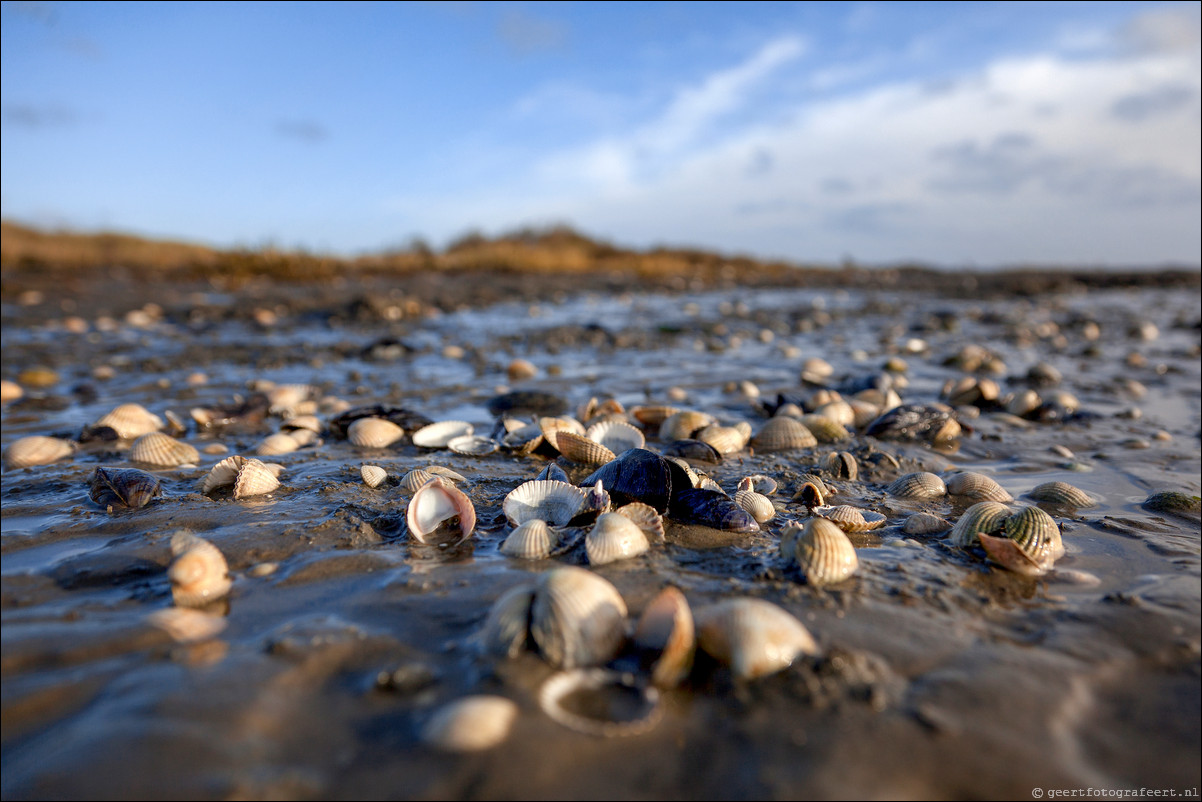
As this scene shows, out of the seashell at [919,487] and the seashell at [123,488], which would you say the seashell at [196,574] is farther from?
the seashell at [919,487]

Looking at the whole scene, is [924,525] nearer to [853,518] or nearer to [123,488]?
[853,518]

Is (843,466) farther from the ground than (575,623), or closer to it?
closer to it

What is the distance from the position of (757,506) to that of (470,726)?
1679mm

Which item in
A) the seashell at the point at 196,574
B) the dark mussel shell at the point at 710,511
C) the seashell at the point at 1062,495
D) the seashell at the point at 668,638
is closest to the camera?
the seashell at the point at 668,638

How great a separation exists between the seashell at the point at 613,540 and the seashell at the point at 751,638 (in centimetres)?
60

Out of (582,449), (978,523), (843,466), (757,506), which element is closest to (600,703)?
(757,506)

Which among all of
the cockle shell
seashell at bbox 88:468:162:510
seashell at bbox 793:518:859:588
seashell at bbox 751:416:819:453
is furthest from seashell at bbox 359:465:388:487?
seashell at bbox 751:416:819:453

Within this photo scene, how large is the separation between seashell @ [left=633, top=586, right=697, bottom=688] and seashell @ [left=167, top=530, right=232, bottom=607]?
1.34 metres

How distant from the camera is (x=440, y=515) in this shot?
274 cm

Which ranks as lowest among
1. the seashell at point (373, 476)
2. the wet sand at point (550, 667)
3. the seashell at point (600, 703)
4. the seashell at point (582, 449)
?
the wet sand at point (550, 667)

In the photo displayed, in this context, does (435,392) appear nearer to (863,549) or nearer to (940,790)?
(863,549)

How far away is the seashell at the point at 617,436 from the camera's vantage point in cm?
374

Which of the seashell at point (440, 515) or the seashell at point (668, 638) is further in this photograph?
the seashell at point (440, 515)

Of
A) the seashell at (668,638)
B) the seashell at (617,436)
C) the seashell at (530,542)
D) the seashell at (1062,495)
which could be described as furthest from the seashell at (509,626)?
the seashell at (1062,495)
